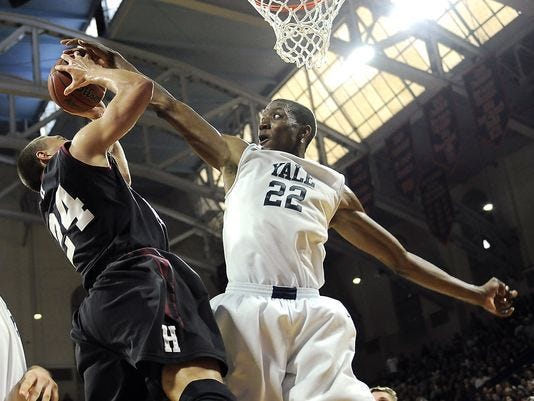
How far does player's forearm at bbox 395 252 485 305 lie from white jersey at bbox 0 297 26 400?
2.03 m

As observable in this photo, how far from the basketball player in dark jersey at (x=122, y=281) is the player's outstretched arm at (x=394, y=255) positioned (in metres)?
1.10

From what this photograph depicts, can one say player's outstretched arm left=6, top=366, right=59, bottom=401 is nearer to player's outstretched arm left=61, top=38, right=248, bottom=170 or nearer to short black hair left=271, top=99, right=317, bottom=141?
player's outstretched arm left=61, top=38, right=248, bottom=170

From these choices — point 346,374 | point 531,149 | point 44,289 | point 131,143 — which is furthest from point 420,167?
point 346,374

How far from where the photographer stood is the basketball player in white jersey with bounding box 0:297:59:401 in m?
2.58

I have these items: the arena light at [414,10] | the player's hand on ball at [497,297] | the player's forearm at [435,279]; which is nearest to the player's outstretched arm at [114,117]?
the player's forearm at [435,279]

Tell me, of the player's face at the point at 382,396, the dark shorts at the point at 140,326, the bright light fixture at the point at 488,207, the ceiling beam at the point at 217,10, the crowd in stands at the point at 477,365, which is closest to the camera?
the dark shorts at the point at 140,326

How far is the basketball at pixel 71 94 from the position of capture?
3.35m

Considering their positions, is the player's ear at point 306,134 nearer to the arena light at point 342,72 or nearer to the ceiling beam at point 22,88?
the ceiling beam at point 22,88

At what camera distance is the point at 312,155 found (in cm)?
2223

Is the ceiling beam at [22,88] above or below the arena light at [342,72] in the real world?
below

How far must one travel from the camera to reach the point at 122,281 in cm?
291

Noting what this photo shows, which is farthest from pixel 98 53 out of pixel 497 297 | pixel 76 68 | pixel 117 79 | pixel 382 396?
pixel 382 396

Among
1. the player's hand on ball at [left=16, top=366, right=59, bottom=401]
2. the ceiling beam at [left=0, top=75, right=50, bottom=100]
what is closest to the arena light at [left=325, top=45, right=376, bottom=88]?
the ceiling beam at [left=0, top=75, right=50, bottom=100]

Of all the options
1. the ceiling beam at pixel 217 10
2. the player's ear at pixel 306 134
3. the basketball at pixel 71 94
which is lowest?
the basketball at pixel 71 94
